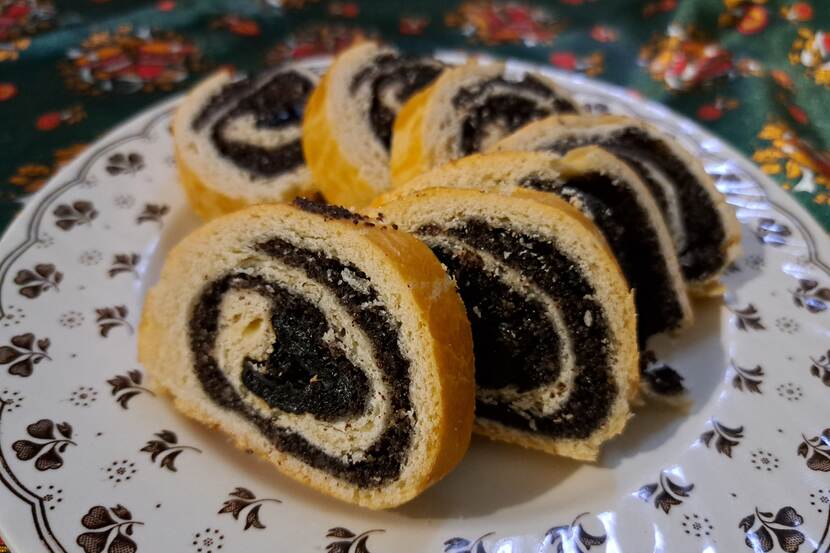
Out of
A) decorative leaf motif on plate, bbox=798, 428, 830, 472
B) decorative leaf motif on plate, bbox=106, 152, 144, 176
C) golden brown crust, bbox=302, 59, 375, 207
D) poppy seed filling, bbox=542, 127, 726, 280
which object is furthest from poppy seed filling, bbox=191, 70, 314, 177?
decorative leaf motif on plate, bbox=798, 428, 830, 472

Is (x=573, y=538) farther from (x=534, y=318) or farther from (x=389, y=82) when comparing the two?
(x=389, y=82)

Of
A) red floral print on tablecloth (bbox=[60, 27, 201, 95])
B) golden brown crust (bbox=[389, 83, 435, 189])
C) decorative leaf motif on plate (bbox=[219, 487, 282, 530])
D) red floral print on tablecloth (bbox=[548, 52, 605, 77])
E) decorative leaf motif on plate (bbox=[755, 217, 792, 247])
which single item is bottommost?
decorative leaf motif on plate (bbox=[219, 487, 282, 530])

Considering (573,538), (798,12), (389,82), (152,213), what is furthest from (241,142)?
(798,12)

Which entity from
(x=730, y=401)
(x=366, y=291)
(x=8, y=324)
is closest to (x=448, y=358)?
(x=366, y=291)

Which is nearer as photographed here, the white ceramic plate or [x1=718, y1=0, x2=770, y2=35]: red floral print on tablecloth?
the white ceramic plate

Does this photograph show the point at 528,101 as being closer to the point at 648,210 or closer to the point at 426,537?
the point at 648,210

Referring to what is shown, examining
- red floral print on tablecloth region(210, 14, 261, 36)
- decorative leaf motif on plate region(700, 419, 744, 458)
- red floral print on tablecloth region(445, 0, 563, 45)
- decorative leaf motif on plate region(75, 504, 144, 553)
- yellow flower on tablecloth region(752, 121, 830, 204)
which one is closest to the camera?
decorative leaf motif on plate region(75, 504, 144, 553)

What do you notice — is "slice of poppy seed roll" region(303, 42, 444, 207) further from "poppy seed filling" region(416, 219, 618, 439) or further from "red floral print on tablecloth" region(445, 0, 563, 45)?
"red floral print on tablecloth" region(445, 0, 563, 45)
